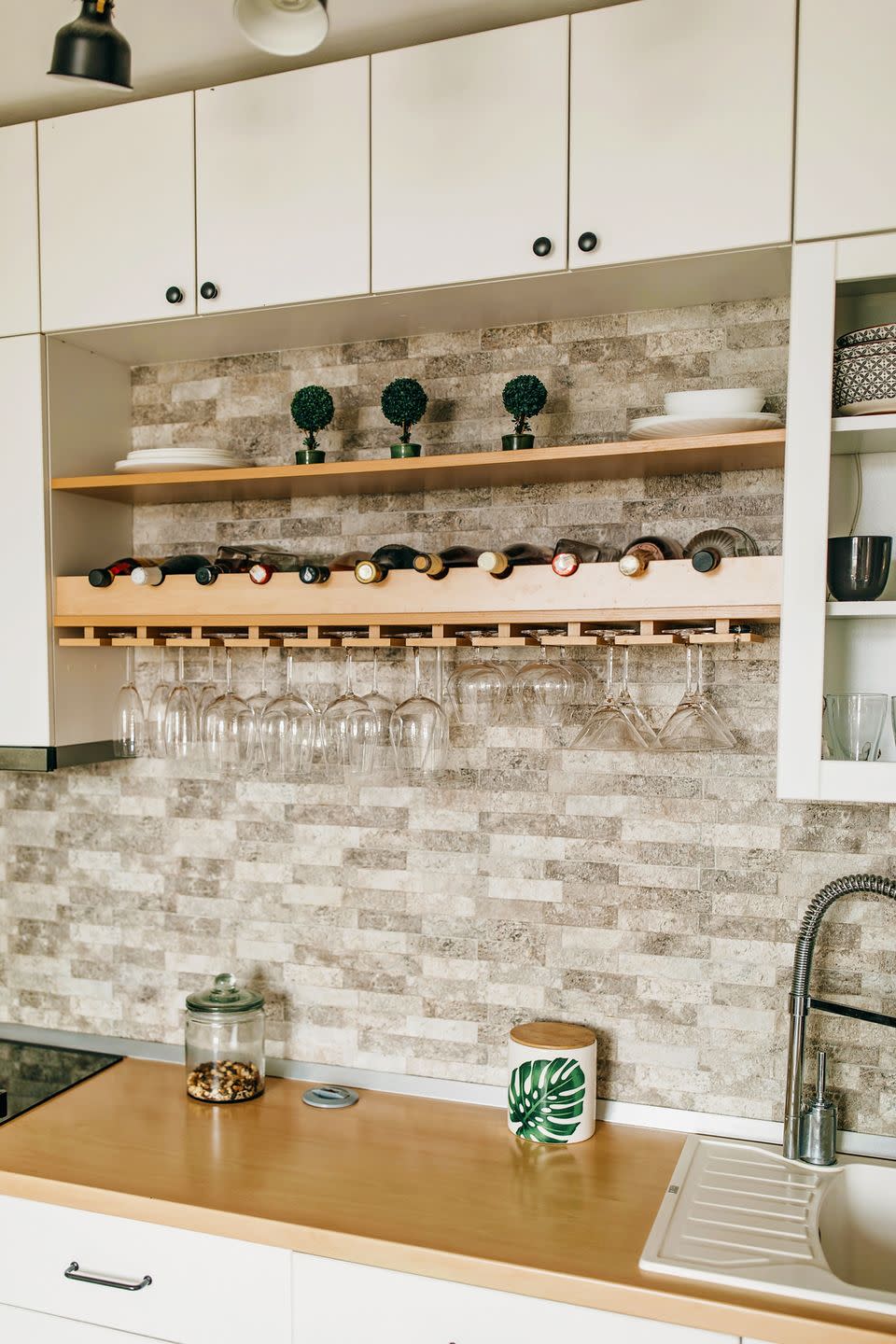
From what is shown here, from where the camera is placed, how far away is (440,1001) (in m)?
2.33

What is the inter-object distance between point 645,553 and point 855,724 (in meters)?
0.44

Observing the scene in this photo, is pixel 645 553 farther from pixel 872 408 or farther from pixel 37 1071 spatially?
pixel 37 1071

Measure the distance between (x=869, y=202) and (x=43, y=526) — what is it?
1.68m

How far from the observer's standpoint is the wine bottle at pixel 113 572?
2.23 meters

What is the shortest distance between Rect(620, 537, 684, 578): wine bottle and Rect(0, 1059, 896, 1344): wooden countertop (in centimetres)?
107

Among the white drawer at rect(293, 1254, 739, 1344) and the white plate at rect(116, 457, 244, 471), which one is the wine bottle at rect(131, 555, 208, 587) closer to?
the white plate at rect(116, 457, 244, 471)

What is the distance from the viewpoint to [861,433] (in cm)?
175

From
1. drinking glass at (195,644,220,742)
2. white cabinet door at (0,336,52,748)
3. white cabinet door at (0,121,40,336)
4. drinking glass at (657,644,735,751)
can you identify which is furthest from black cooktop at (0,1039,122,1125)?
white cabinet door at (0,121,40,336)

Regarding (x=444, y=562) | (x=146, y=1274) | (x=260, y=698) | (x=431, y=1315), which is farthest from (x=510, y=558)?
(x=146, y=1274)

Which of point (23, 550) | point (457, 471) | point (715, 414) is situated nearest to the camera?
point (715, 414)

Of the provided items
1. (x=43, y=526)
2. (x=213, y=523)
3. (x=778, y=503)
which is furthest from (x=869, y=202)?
(x=43, y=526)

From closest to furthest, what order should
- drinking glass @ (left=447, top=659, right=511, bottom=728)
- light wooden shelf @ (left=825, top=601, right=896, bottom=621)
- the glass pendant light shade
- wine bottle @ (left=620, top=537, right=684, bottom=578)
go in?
the glass pendant light shade < light wooden shelf @ (left=825, top=601, right=896, bottom=621) < wine bottle @ (left=620, top=537, right=684, bottom=578) < drinking glass @ (left=447, top=659, right=511, bottom=728)

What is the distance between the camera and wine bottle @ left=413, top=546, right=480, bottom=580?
1932 mm

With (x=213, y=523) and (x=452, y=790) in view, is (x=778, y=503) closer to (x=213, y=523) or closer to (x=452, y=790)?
(x=452, y=790)
